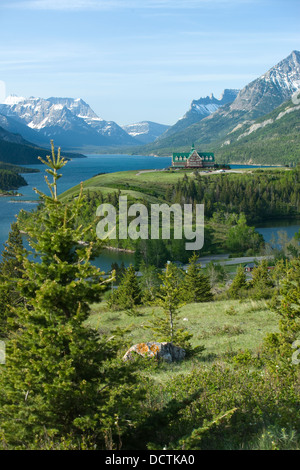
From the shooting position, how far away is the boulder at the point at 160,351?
16.1 metres

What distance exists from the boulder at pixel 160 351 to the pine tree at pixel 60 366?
22.7 feet

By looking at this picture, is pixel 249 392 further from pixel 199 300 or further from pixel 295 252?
pixel 295 252

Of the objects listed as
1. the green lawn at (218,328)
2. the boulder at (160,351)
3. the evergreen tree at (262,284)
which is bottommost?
the evergreen tree at (262,284)

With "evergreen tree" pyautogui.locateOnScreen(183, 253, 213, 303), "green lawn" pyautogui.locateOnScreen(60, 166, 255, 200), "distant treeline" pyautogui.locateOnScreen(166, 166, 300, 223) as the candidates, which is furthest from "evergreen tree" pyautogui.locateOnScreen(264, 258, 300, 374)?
"distant treeline" pyautogui.locateOnScreen(166, 166, 300, 223)

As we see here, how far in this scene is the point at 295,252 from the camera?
8912cm

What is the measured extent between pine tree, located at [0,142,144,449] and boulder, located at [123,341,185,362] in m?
6.91

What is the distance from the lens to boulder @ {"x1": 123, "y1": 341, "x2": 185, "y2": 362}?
16.1 metres

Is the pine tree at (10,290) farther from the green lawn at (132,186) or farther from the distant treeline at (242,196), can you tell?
the distant treeline at (242,196)

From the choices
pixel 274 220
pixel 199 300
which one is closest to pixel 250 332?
pixel 199 300

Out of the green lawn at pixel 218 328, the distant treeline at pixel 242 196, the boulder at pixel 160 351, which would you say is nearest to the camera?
the boulder at pixel 160 351

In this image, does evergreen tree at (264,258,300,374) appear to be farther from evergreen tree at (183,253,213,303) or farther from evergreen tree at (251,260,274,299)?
evergreen tree at (183,253,213,303)

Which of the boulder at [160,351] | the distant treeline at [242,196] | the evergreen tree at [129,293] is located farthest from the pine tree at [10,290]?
the distant treeline at [242,196]

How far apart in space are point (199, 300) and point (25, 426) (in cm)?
3643
